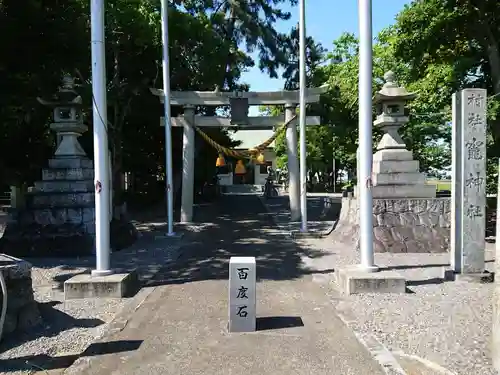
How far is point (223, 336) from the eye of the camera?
5051 millimetres

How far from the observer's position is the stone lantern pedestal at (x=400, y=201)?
35.2 feet

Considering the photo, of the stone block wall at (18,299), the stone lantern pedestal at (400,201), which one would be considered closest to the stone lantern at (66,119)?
the stone block wall at (18,299)

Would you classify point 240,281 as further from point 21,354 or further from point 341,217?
point 341,217

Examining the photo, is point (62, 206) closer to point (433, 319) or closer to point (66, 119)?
point (66, 119)

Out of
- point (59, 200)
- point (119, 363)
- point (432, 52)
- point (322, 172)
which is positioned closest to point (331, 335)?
point (119, 363)

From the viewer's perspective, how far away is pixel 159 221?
1780 cm

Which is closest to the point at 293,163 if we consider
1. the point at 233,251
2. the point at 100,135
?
the point at 233,251

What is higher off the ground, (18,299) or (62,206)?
(62,206)

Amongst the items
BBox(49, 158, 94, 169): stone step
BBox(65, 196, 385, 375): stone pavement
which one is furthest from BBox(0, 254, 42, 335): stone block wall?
BBox(49, 158, 94, 169): stone step

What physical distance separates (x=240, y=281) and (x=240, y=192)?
3571 centimetres

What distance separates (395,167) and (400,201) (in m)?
0.83

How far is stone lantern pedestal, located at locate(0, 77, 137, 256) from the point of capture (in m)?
10.6

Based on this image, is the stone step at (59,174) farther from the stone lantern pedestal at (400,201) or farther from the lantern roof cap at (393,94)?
the lantern roof cap at (393,94)

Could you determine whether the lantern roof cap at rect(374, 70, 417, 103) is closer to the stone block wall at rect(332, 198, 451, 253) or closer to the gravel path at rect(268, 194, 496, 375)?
the stone block wall at rect(332, 198, 451, 253)
